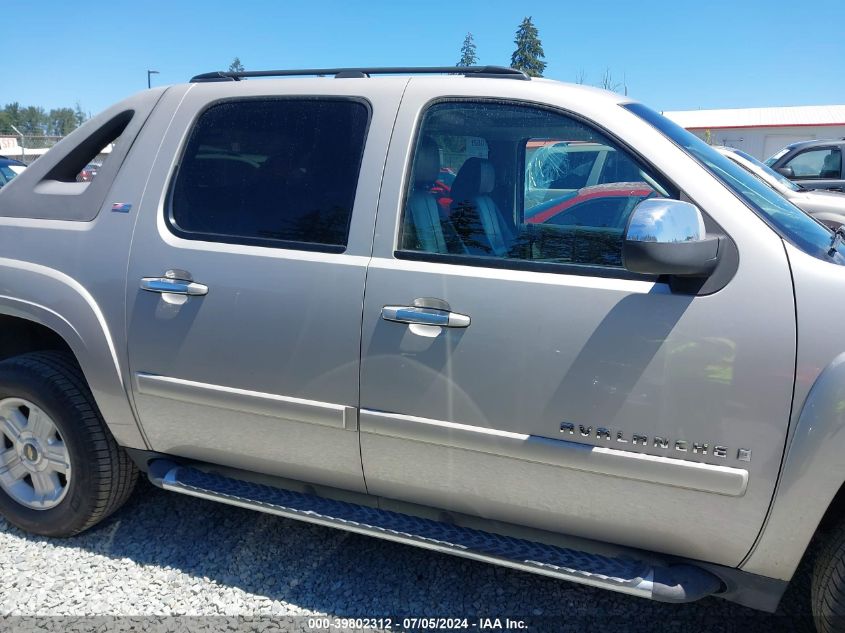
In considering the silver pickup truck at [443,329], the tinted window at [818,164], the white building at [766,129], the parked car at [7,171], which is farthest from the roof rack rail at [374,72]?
the white building at [766,129]

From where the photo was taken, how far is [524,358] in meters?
1.98

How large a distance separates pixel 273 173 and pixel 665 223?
4.79 ft

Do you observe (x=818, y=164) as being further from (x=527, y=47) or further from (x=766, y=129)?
(x=527, y=47)

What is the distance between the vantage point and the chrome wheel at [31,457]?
2777 mm

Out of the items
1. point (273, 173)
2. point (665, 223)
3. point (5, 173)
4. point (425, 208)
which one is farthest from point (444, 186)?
point (5, 173)

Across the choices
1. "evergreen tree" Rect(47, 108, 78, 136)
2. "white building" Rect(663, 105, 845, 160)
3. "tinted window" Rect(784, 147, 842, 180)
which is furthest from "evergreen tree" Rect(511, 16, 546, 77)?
"evergreen tree" Rect(47, 108, 78, 136)

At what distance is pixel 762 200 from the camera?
7.05ft

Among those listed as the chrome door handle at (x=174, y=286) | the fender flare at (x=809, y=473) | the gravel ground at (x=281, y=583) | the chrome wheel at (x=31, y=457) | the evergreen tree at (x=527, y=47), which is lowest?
the gravel ground at (x=281, y=583)

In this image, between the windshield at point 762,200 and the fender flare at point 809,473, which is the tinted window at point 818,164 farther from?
the fender flare at point 809,473

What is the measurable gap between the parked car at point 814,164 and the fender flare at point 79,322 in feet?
33.1

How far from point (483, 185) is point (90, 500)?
2.11 m

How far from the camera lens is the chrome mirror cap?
1.70m

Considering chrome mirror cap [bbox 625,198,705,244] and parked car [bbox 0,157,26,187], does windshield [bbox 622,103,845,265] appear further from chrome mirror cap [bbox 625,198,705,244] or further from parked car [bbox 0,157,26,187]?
parked car [bbox 0,157,26,187]

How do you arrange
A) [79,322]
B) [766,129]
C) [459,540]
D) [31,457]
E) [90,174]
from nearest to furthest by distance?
[459,540] < [79,322] < [31,457] < [90,174] < [766,129]
